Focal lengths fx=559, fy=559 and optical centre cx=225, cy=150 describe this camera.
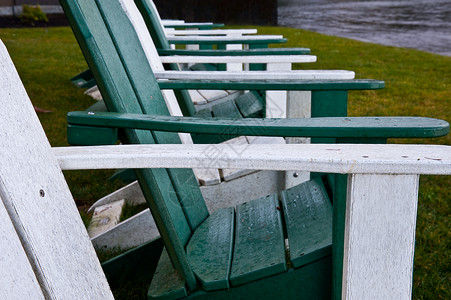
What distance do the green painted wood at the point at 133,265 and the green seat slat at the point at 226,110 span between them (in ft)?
3.79

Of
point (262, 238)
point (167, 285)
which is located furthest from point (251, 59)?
point (167, 285)

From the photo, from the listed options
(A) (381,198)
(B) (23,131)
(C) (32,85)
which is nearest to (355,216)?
(A) (381,198)

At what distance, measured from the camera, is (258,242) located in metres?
1.73

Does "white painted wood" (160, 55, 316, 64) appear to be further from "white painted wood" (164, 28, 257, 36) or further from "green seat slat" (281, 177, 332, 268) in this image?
"white painted wood" (164, 28, 257, 36)

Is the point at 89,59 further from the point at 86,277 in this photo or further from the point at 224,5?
the point at 224,5

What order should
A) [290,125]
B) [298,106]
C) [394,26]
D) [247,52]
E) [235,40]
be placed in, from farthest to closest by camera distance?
[394,26] → [235,40] → [247,52] → [298,106] → [290,125]

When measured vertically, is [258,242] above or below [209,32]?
below

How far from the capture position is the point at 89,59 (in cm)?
152

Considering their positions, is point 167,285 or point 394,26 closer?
point 167,285

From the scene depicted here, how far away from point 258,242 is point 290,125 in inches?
21.8

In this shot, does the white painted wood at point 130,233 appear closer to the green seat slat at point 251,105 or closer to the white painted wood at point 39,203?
the green seat slat at point 251,105

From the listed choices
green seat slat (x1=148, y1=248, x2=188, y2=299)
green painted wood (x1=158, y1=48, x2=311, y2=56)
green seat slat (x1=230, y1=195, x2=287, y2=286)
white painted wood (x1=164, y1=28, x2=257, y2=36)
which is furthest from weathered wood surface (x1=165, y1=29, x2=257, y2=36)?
green seat slat (x1=148, y1=248, x2=188, y2=299)

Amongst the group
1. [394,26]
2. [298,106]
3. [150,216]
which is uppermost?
[298,106]

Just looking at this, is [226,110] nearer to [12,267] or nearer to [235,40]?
[235,40]
